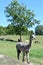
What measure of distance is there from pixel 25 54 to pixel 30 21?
194 ft

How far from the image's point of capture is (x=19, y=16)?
72.7 meters

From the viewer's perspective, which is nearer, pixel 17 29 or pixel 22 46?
pixel 22 46

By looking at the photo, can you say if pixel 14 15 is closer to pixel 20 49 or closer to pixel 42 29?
pixel 20 49

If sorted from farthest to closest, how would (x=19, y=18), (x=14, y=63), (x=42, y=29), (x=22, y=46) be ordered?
(x=42, y=29) → (x=19, y=18) → (x=22, y=46) → (x=14, y=63)

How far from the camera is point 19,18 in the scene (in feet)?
238

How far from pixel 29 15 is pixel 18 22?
413 centimetres

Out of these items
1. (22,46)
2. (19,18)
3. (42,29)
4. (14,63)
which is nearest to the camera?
(14,63)

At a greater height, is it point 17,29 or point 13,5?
point 13,5

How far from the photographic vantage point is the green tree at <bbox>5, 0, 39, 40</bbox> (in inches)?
2879

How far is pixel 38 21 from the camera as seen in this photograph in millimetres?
74375

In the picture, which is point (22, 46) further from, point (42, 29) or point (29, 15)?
Result: point (42, 29)

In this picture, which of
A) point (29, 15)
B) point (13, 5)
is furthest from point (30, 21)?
point (13, 5)

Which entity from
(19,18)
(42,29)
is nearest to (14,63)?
(19,18)

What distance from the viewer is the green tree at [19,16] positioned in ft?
240
